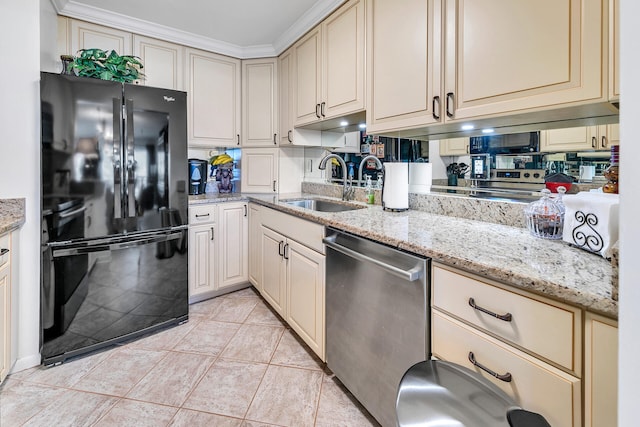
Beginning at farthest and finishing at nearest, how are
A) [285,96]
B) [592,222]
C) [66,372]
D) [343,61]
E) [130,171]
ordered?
[285,96] → [343,61] → [130,171] → [66,372] → [592,222]

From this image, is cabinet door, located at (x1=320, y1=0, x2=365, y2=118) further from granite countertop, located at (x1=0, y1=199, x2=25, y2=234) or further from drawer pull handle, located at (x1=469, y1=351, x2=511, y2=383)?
granite countertop, located at (x1=0, y1=199, x2=25, y2=234)

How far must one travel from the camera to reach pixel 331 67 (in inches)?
89.4

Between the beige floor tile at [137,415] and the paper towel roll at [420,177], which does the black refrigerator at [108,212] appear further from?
the paper towel roll at [420,177]

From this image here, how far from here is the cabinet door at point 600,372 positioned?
0.67m

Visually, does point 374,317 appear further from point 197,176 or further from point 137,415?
point 197,176

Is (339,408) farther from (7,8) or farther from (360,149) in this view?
(7,8)

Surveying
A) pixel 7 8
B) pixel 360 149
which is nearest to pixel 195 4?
pixel 7 8

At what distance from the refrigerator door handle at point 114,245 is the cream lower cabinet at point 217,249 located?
38 centimetres

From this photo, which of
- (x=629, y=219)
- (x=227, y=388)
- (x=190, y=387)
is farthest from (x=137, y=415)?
(x=629, y=219)

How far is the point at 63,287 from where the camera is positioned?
1.86 m

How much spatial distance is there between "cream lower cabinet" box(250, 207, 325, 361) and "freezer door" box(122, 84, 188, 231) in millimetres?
682

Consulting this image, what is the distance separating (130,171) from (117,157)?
0.36ft

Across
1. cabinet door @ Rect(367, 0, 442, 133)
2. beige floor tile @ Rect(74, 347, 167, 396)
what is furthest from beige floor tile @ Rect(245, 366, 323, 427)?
cabinet door @ Rect(367, 0, 442, 133)

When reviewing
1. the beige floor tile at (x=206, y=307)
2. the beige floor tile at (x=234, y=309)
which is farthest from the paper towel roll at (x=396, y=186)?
the beige floor tile at (x=206, y=307)
